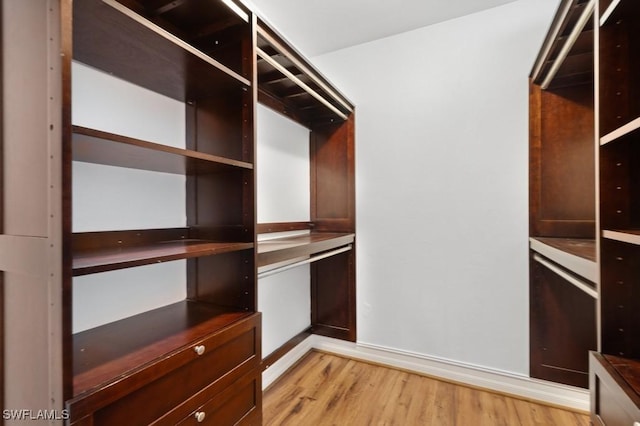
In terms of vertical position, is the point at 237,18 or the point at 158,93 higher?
the point at 237,18

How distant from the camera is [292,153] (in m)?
2.36

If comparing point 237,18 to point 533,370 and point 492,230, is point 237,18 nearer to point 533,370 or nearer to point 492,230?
point 492,230

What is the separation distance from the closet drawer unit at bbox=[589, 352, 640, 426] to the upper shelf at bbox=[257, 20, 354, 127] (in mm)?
1733

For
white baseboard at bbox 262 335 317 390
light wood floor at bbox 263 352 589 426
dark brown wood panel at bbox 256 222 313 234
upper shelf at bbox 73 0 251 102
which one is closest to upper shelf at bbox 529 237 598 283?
light wood floor at bbox 263 352 589 426

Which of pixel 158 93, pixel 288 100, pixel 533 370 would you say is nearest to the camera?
pixel 158 93

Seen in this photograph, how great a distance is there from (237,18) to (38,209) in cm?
101

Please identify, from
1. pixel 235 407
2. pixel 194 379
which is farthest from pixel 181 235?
pixel 235 407

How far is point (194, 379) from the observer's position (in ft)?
3.27

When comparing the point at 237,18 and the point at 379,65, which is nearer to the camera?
the point at 237,18

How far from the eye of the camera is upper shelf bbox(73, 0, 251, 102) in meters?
0.88

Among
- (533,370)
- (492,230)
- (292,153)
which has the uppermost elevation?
(292,153)

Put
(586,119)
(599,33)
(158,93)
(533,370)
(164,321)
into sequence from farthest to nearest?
(533,370), (586,119), (158,93), (164,321), (599,33)

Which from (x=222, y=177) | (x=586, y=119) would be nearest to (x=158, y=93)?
(x=222, y=177)

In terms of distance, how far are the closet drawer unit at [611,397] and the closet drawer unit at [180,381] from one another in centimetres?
118
